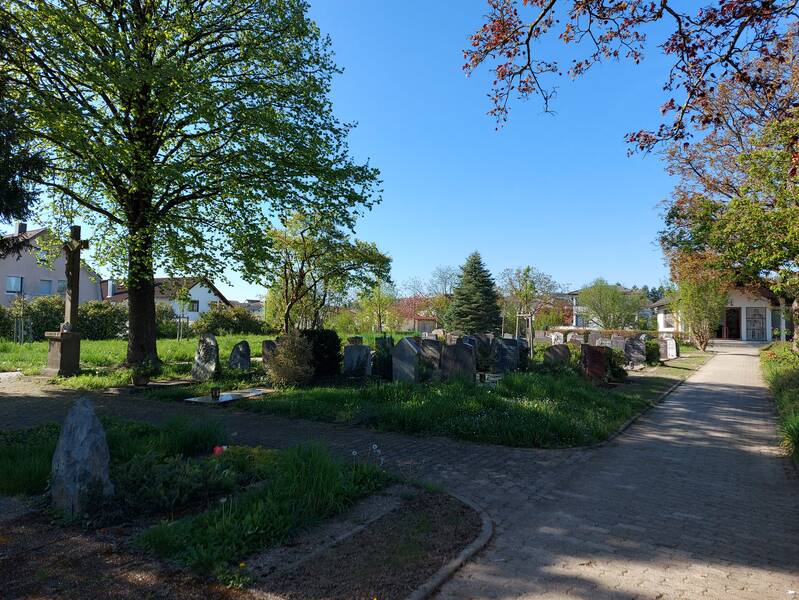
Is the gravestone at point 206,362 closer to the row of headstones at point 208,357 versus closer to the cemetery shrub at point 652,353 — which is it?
the row of headstones at point 208,357

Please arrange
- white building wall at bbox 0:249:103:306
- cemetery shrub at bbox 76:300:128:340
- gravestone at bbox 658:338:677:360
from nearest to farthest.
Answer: gravestone at bbox 658:338:677:360 < cemetery shrub at bbox 76:300:128:340 < white building wall at bbox 0:249:103:306

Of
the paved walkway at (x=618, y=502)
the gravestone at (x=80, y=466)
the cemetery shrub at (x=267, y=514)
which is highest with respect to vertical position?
the gravestone at (x=80, y=466)

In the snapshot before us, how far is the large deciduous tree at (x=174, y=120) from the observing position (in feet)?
36.5

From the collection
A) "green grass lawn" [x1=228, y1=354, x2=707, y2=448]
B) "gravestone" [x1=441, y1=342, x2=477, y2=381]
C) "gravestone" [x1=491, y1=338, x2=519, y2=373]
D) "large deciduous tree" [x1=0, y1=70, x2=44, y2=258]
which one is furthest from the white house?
"large deciduous tree" [x1=0, y1=70, x2=44, y2=258]

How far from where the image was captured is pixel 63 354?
13766 mm

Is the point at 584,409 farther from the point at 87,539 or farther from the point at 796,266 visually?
the point at 796,266

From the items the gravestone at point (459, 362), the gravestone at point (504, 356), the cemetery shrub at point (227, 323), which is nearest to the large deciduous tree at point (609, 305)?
the cemetery shrub at point (227, 323)

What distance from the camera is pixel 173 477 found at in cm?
463

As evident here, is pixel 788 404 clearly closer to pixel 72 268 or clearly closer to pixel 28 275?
pixel 72 268

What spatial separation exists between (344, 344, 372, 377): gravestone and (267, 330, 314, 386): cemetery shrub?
1407 mm

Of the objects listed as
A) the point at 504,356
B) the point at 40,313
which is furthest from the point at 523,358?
the point at 40,313

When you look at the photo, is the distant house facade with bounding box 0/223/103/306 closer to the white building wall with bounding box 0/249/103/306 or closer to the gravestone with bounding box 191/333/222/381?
the white building wall with bounding box 0/249/103/306

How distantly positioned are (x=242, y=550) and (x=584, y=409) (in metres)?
7.64

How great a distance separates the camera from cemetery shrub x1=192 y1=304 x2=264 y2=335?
37.6 m
